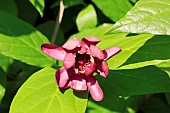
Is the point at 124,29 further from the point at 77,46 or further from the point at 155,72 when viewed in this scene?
the point at 155,72

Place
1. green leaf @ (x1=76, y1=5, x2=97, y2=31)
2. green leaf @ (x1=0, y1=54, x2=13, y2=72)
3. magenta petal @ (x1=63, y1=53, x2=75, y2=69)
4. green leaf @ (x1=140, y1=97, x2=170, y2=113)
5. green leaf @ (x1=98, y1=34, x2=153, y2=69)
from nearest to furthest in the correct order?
magenta petal @ (x1=63, y1=53, x2=75, y2=69)
green leaf @ (x1=98, y1=34, x2=153, y2=69)
green leaf @ (x1=0, y1=54, x2=13, y2=72)
green leaf @ (x1=76, y1=5, x2=97, y2=31)
green leaf @ (x1=140, y1=97, x2=170, y2=113)

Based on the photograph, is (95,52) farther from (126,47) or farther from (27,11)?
(27,11)

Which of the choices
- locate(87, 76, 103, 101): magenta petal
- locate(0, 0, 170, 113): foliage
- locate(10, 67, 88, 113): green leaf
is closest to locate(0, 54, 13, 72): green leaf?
locate(0, 0, 170, 113): foliage

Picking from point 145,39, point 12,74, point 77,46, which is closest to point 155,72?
point 145,39

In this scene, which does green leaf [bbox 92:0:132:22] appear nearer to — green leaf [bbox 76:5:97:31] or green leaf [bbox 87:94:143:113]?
green leaf [bbox 76:5:97:31]

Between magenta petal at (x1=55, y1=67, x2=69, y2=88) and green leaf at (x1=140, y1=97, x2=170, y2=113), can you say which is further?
green leaf at (x1=140, y1=97, x2=170, y2=113)

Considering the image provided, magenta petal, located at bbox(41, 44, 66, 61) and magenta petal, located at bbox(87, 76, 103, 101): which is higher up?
magenta petal, located at bbox(41, 44, 66, 61)

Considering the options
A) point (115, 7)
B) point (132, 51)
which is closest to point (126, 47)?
point (132, 51)
